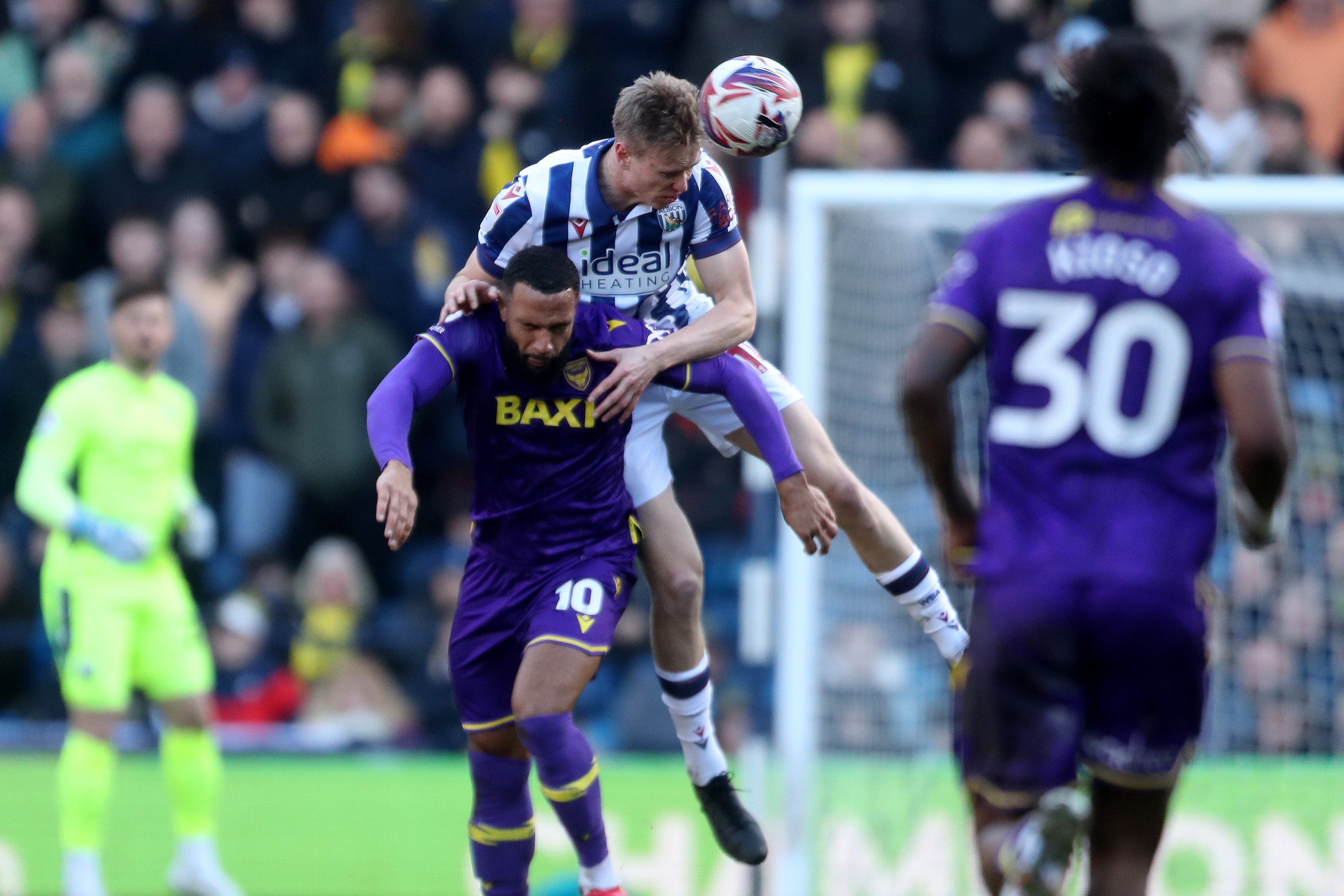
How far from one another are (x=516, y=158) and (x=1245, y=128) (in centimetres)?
419

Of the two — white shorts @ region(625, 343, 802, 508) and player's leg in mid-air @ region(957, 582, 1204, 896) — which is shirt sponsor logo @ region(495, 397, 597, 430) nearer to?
white shorts @ region(625, 343, 802, 508)

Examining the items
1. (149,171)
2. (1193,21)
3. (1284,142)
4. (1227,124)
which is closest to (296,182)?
(149,171)

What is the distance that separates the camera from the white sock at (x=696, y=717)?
5.70 m

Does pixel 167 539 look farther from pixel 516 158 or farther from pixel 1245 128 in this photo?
pixel 1245 128

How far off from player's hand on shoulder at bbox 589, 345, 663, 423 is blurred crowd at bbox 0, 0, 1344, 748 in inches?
164

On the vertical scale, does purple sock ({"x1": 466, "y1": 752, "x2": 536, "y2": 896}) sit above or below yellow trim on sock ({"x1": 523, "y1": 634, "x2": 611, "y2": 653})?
below

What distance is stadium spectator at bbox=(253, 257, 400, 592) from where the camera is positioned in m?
10.2

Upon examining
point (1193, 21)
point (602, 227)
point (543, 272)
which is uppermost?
point (1193, 21)

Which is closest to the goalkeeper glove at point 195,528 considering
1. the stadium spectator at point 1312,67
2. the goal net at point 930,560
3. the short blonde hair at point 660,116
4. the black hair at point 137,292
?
the black hair at point 137,292

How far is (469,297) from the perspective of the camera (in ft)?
16.7

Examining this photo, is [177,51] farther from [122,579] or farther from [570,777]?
[570,777]

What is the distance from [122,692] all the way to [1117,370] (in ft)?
19.2

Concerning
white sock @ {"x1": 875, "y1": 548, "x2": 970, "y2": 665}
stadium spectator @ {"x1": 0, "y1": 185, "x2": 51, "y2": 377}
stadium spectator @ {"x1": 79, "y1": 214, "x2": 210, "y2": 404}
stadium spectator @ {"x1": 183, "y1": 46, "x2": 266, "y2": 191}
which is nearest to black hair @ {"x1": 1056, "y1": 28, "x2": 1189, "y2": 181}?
white sock @ {"x1": 875, "y1": 548, "x2": 970, "y2": 665}

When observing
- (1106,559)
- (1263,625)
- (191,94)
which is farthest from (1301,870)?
(191,94)
